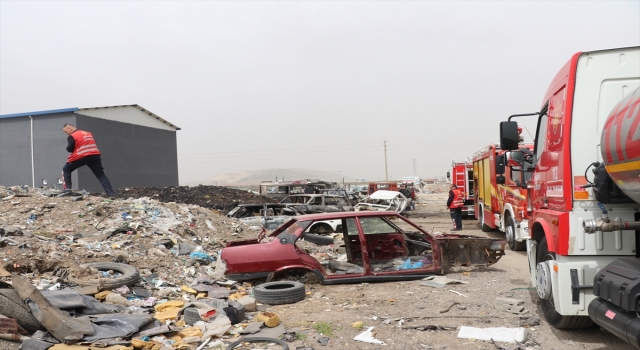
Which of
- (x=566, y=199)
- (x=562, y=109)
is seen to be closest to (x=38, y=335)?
(x=566, y=199)

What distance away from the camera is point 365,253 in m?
7.38

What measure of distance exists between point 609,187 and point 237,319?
402 cm

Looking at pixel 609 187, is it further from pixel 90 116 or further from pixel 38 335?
pixel 90 116

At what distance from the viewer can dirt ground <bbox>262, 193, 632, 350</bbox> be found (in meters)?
4.76

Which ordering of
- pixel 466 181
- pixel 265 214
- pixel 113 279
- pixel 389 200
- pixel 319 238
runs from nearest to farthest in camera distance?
pixel 113 279 → pixel 319 238 → pixel 265 214 → pixel 466 181 → pixel 389 200

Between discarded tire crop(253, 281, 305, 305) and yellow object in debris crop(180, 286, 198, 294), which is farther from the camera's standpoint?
yellow object in debris crop(180, 286, 198, 294)

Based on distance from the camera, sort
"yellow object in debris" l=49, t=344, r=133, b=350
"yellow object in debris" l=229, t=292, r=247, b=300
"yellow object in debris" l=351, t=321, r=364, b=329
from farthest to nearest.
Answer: "yellow object in debris" l=229, t=292, r=247, b=300 → "yellow object in debris" l=351, t=321, r=364, b=329 → "yellow object in debris" l=49, t=344, r=133, b=350

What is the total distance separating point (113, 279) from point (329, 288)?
3.02 meters

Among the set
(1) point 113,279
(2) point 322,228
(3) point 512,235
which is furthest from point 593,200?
(2) point 322,228

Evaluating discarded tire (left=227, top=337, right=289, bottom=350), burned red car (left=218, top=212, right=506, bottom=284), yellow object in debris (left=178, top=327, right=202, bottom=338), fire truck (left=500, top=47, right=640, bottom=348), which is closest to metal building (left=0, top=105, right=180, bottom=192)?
burned red car (left=218, top=212, right=506, bottom=284)

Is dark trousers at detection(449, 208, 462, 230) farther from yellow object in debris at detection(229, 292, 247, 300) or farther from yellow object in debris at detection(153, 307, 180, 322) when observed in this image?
yellow object in debris at detection(153, 307, 180, 322)

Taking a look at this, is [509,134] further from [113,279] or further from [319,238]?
[319,238]

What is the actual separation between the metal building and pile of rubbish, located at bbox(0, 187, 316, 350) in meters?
13.9

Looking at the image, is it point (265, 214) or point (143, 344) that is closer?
point (143, 344)
